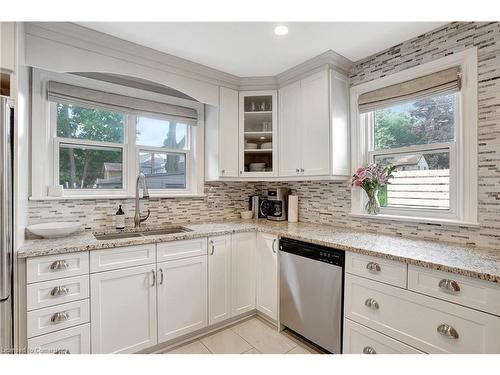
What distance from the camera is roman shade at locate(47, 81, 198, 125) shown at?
2010mm

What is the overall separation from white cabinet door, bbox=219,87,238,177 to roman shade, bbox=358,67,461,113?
1230 millimetres

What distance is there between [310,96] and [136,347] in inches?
97.1

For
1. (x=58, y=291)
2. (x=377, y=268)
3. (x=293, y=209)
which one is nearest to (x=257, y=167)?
(x=293, y=209)

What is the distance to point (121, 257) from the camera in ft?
5.63

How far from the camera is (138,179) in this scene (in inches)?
89.0

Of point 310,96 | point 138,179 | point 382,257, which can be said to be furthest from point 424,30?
point 138,179

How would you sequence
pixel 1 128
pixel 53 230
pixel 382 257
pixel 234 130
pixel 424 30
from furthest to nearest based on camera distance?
1. pixel 234 130
2. pixel 424 30
3. pixel 53 230
4. pixel 382 257
5. pixel 1 128

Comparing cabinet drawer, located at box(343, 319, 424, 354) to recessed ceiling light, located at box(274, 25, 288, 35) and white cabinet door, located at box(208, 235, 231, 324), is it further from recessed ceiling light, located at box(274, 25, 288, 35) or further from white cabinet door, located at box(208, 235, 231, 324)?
recessed ceiling light, located at box(274, 25, 288, 35)

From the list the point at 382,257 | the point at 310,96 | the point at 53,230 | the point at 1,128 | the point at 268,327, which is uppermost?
the point at 310,96

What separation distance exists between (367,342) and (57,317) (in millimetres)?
1902

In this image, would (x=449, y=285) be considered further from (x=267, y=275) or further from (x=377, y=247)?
(x=267, y=275)

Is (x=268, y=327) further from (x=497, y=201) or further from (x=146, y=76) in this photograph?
(x=146, y=76)

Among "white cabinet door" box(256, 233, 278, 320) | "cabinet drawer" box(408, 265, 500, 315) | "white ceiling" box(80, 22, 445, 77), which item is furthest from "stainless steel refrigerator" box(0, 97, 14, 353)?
"cabinet drawer" box(408, 265, 500, 315)

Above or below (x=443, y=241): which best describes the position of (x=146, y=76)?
above
